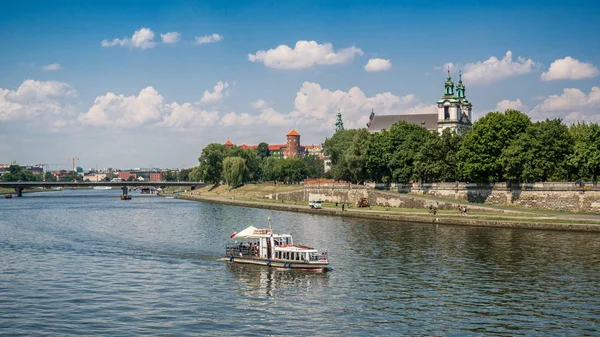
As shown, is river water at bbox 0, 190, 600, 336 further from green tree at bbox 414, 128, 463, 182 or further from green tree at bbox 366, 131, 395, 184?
green tree at bbox 366, 131, 395, 184

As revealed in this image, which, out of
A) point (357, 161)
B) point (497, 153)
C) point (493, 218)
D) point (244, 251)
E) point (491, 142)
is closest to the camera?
point (244, 251)

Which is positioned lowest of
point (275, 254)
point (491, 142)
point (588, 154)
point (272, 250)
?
point (275, 254)

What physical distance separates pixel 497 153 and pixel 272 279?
7092cm

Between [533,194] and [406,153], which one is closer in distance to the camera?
[533,194]

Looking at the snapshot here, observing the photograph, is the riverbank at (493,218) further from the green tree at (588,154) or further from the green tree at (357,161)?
the green tree at (357,161)

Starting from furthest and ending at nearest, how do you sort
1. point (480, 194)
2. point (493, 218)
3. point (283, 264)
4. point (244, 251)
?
point (480, 194) → point (493, 218) → point (244, 251) → point (283, 264)

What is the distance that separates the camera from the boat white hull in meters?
58.1

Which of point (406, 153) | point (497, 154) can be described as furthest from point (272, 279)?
point (406, 153)

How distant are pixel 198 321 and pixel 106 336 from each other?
5.72 metres

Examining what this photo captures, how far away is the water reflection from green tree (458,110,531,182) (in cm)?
6399

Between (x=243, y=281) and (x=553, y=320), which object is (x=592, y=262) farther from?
(x=243, y=281)

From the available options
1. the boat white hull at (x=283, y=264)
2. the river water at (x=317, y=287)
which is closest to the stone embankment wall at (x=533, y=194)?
the river water at (x=317, y=287)

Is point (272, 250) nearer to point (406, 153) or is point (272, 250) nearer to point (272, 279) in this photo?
point (272, 279)

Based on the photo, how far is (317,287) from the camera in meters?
51.7
